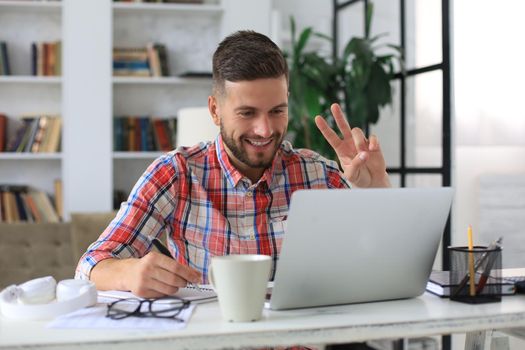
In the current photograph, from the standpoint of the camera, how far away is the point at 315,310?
3.56ft

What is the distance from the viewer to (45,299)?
43.4 inches

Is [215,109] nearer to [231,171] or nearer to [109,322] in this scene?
[231,171]

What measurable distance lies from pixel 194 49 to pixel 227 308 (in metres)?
3.62

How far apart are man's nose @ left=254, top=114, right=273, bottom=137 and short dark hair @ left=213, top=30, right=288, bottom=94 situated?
9cm

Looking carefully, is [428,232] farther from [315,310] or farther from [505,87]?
[505,87]

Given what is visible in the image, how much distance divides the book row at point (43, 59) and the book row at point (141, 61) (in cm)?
32

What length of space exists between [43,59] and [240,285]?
11.4ft

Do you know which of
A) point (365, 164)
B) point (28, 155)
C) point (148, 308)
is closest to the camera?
point (148, 308)

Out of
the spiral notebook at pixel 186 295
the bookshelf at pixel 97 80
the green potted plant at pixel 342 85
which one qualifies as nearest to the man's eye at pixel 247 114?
the spiral notebook at pixel 186 295

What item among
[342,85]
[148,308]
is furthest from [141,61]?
[148,308]

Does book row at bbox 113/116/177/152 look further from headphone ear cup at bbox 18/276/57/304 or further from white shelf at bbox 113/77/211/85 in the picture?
headphone ear cup at bbox 18/276/57/304

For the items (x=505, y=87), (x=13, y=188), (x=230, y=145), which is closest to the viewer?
(x=230, y=145)

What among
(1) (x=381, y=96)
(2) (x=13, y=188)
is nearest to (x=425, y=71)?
(1) (x=381, y=96)

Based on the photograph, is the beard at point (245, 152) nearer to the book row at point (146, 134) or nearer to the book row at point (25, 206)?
the book row at point (146, 134)
